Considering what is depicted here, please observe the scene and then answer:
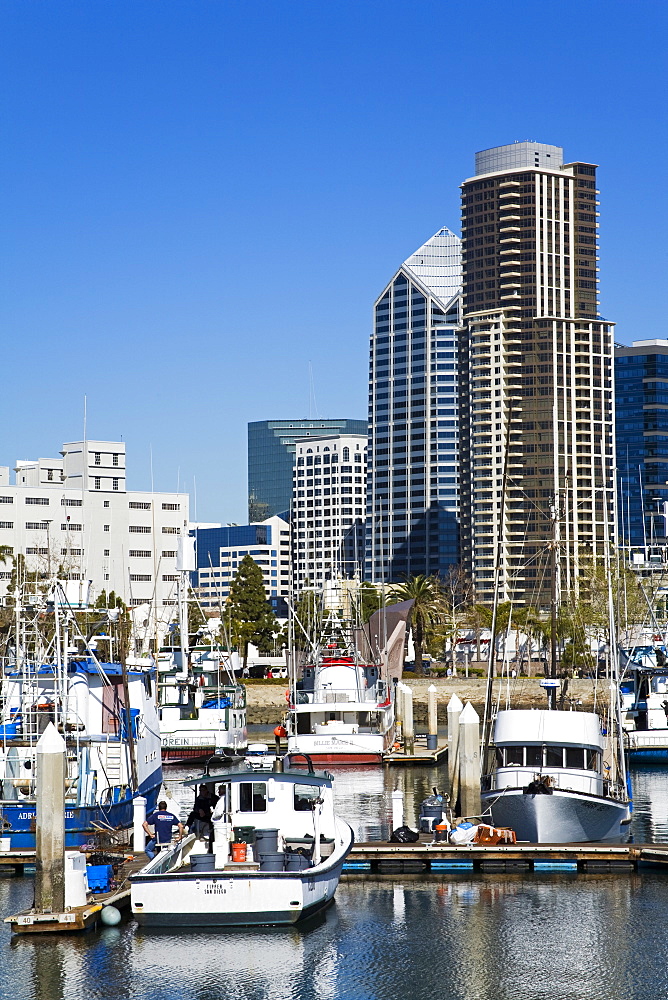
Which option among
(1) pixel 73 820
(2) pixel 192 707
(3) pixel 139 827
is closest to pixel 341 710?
(2) pixel 192 707

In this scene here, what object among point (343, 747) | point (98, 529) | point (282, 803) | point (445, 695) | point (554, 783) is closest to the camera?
point (282, 803)

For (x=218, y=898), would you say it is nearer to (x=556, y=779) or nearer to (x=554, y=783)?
(x=554, y=783)

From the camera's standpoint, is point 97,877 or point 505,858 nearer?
point 97,877

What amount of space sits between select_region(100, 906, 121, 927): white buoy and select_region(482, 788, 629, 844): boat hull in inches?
495

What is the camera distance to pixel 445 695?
106 m

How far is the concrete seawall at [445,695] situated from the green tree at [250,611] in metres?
15.6

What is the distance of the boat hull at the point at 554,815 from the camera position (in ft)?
132

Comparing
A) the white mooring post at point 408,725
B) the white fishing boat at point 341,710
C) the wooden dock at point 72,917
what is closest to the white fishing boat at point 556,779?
the wooden dock at point 72,917

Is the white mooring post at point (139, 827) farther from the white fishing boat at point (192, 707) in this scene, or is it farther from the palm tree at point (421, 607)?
the palm tree at point (421, 607)

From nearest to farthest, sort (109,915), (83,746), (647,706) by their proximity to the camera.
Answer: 1. (109,915)
2. (83,746)
3. (647,706)

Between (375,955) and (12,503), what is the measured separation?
162m

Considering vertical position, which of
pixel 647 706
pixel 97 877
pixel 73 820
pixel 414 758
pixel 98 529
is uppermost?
pixel 98 529

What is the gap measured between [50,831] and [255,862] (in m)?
4.67

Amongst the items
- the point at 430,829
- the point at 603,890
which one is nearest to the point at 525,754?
the point at 430,829
